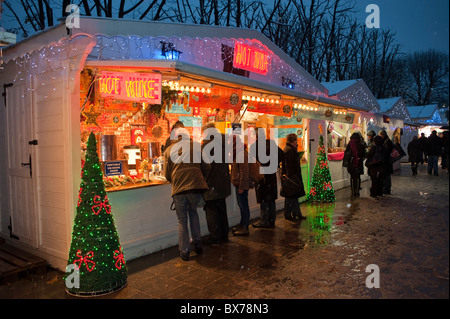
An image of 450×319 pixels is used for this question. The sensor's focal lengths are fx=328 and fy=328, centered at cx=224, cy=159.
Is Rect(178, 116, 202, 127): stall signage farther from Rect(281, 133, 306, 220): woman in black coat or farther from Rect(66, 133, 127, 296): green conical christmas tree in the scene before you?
Rect(66, 133, 127, 296): green conical christmas tree

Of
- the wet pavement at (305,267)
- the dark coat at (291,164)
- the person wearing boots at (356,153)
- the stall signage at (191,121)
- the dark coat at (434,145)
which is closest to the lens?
the wet pavement at (305,267)

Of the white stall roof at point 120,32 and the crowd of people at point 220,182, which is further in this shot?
the crowd of people at point 220,182

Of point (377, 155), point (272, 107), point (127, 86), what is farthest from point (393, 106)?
point (127, 86)

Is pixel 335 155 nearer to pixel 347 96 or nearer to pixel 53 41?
pixel 347 96

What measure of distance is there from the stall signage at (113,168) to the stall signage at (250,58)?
335 centimetres

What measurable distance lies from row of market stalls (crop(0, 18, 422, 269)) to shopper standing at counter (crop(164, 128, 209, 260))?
2.17ft

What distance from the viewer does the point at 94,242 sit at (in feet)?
13.1

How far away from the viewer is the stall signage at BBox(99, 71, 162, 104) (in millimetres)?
4797

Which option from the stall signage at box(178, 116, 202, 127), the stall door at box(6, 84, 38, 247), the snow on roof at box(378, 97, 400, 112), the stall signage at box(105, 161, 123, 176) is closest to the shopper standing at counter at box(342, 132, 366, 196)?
the stall signage at box(178, 116, 202, 127)

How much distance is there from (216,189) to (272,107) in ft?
10.9

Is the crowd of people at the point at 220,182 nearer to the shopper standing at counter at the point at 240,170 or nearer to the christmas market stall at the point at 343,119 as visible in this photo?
the shopper standing at counter at the point at 240,170

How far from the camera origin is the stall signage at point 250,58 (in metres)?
7.47

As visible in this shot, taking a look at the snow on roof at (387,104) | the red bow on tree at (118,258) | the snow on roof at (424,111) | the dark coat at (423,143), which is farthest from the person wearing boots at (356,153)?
the snow on roof at (424,111)

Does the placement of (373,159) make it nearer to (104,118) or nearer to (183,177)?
(183,177)
